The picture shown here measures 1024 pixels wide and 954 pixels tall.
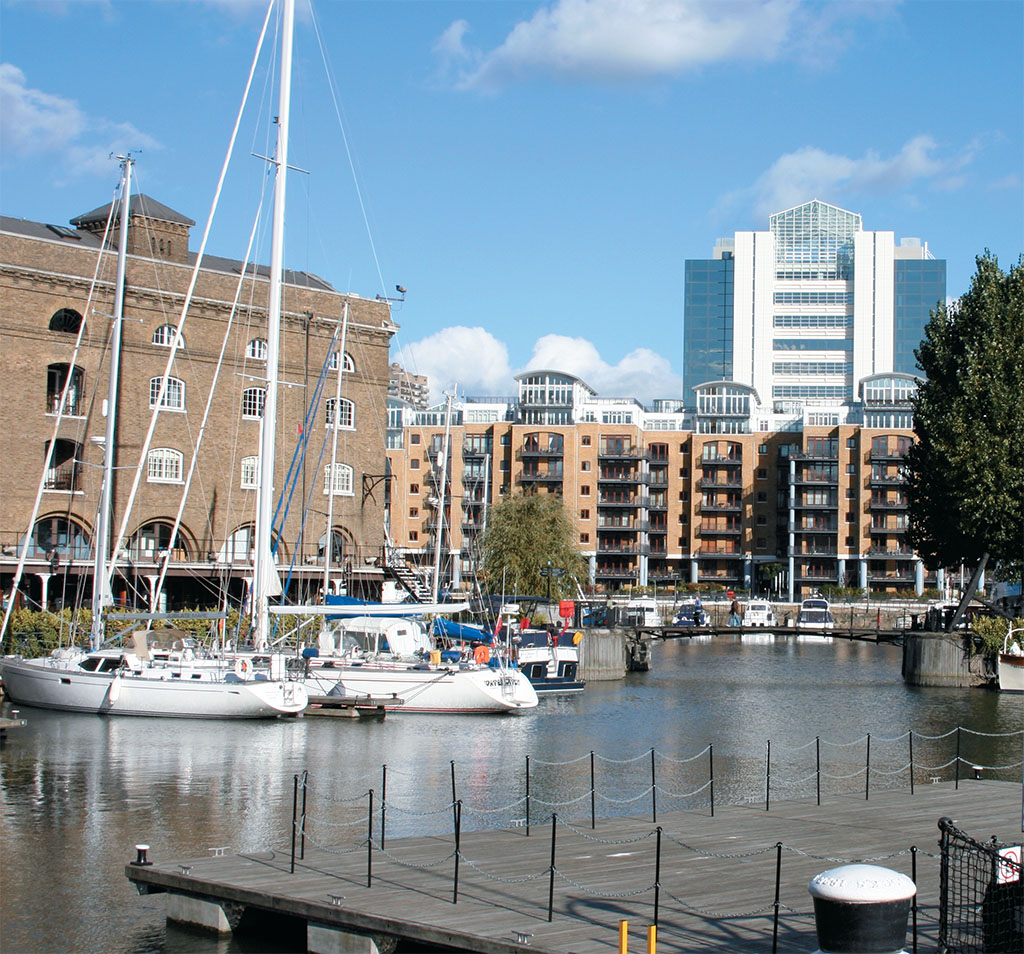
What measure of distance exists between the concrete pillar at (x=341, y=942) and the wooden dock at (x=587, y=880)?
0.02 metres

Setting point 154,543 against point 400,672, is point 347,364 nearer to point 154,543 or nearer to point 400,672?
point 154,543

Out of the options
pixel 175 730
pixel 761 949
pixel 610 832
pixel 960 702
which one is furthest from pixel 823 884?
pixel 960 702

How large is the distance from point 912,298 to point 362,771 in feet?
575

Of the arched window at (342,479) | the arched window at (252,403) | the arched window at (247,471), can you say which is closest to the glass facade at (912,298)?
the arched window at (342,479)

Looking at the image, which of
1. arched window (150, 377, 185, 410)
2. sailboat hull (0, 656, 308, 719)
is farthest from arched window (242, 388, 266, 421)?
sailboat hull (0, 656, 308, 719)

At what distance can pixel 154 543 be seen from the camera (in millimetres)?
65000

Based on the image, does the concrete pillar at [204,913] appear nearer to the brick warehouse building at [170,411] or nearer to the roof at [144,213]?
A: the brick warehouse building at [170,411]

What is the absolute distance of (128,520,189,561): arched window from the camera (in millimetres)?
63938

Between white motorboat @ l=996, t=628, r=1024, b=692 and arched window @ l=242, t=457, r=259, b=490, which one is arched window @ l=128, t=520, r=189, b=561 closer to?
arched window @ l=242, t=457, r=259, b=490

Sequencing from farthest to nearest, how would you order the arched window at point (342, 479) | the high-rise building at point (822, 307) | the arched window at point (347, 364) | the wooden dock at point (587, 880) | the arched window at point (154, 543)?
the high-rise building at point (822, 307)
the arched window at point (342, 479)
the arched window at point (347, 364)
the arched window at point (154, 543)
the wooden dock at point (587, 880)

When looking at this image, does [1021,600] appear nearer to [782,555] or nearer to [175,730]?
[175,730]

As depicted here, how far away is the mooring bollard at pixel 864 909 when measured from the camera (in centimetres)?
1205

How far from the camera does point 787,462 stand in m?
136

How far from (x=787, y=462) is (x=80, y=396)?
86917 mm
